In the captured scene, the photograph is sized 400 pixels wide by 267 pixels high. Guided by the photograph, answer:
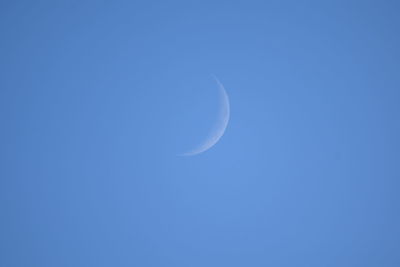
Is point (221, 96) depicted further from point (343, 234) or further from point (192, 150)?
point (343, 234)

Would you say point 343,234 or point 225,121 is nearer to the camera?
point 343,234

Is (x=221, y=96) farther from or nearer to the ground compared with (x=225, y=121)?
farther from the ground

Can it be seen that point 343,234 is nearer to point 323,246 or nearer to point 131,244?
point 323,246

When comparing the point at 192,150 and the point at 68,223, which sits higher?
the point at 192,150

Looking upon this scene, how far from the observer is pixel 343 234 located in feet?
17.0

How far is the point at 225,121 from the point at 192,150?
2.49 ft

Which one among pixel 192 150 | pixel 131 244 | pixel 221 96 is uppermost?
pixel 221 96

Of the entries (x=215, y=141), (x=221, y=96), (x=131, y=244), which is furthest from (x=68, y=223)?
(x=221, y=96)

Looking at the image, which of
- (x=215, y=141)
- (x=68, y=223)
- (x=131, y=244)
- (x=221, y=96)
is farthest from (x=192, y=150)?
Result: (x=68, y=223)

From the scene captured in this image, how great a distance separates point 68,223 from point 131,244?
1.05 metres

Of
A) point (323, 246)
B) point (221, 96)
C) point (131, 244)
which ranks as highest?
point (221, 96)

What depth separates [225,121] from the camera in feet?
18.5

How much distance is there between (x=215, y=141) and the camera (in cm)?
559

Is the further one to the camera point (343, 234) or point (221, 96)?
point (221, 96)
